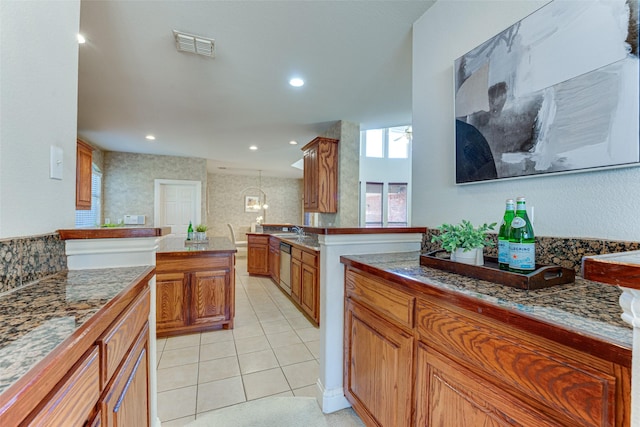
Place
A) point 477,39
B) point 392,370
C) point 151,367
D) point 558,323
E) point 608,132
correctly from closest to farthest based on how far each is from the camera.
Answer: point 558,323
point 608,132
point 392,370
point 151,367
point 477,39

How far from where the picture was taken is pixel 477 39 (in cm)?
144

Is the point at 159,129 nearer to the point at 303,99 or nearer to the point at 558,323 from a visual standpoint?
the point at 303,99

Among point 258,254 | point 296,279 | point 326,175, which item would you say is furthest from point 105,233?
Result: point 258,254

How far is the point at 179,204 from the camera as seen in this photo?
632cm

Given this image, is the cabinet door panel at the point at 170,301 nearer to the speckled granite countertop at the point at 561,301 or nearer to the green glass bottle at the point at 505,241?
the speckled granite countertop at the point at 561,301

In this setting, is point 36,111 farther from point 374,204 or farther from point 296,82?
point 374,204

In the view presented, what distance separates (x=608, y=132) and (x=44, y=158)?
6.51 ft

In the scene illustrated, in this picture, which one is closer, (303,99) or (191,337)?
(191,337)

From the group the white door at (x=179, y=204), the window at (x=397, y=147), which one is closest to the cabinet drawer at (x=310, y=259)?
the white door at (x=179, y=204)

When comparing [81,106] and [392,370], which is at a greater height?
[81,106]

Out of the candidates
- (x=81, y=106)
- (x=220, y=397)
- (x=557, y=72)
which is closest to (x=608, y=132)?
(x=557, y=72)

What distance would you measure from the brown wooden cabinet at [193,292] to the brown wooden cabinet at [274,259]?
5.32 ft

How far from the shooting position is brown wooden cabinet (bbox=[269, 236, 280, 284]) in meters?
4.58

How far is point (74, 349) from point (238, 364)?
Answer: 2.01m
